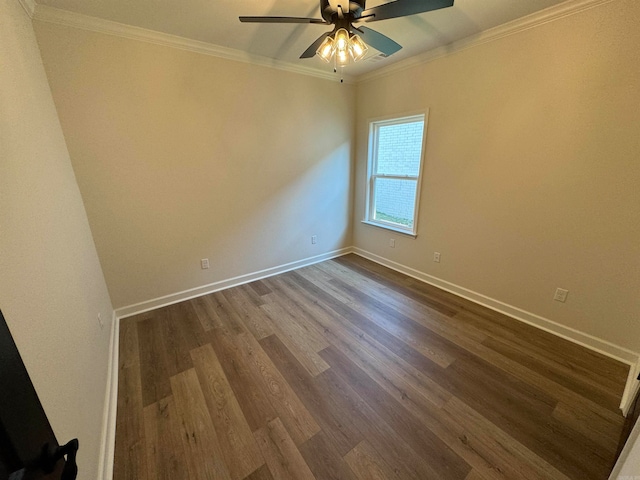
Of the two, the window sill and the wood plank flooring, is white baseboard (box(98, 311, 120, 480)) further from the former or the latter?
the window sill

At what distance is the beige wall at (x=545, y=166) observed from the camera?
1.77 m

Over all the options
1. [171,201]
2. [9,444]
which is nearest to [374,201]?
[171,201]

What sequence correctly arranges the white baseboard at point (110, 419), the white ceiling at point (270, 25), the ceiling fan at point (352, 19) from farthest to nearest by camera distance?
the white ceiling at point (270, 25), the ceiling fan at point (352, 19), the white baseboard at point (110, 419)

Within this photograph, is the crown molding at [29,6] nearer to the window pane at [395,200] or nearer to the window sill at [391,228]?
the window pane at [395,200]

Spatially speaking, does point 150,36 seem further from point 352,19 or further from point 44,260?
point 44,260

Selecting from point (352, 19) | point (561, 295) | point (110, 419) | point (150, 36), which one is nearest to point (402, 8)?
point (352, 19)

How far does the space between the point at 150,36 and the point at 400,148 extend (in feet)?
9.13

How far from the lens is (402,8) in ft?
4.55

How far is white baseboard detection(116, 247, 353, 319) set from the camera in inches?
99.9

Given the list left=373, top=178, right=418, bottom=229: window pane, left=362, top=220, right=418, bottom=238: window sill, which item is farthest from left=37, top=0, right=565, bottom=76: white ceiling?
left=362, top=220, right=418, bottom=238: window sill

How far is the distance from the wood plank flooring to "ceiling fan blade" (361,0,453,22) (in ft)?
7.35

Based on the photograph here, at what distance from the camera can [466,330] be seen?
7.43ft

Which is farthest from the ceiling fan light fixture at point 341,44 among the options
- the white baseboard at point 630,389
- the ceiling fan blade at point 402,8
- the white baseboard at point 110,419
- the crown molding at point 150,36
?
the white baseboard at point 630,389

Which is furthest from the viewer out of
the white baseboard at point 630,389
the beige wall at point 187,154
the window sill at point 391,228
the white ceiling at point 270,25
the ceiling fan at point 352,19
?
the window sill at point 391,228
